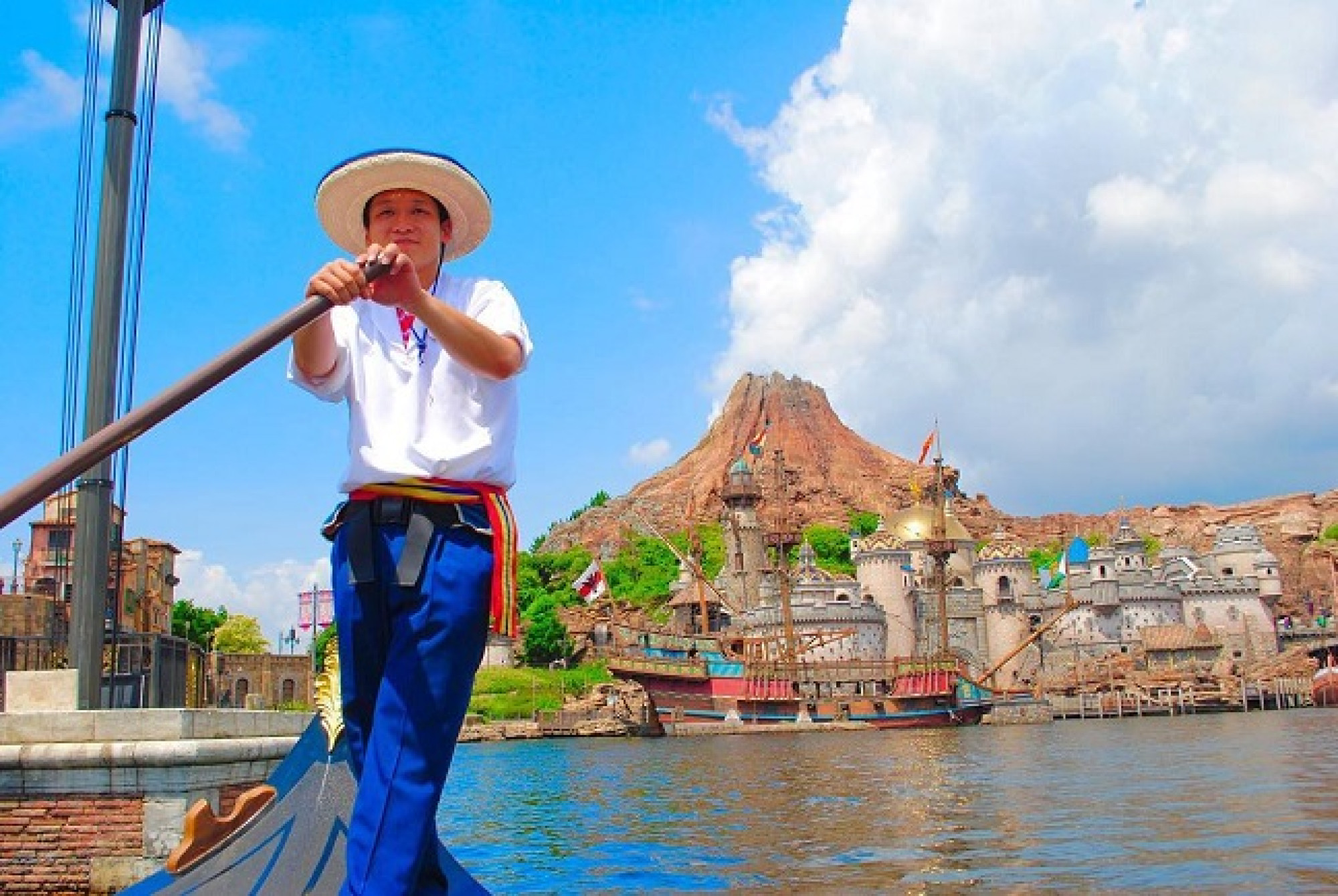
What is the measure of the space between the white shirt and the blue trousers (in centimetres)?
18

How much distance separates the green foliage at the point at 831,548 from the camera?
9756cm

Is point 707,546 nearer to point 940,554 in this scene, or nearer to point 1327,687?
point 940,554

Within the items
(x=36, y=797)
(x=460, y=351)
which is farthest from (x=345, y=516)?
(x=36, y=797)

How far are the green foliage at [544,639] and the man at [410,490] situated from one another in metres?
71.6

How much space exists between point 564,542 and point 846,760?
3420 inches

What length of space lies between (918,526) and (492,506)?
83017 mm

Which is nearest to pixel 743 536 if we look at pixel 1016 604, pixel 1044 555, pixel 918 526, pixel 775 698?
pixel 918 526

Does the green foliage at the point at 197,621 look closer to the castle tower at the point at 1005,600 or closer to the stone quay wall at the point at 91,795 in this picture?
the castle tower at the point at 1005,600

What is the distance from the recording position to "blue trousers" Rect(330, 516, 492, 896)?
9.20 ft

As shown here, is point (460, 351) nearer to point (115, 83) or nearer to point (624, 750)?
Result: point (115, 83)

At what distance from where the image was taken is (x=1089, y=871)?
6914 millimetres

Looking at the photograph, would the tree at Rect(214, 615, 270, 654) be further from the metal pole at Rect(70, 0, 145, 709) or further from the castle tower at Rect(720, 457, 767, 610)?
the metal pole at Rect(70, 0, 145, 709)

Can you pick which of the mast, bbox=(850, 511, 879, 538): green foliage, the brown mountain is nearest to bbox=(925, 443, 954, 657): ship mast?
bbox=(850, 511, 879, 538): green foliage

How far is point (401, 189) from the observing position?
3240 mm
